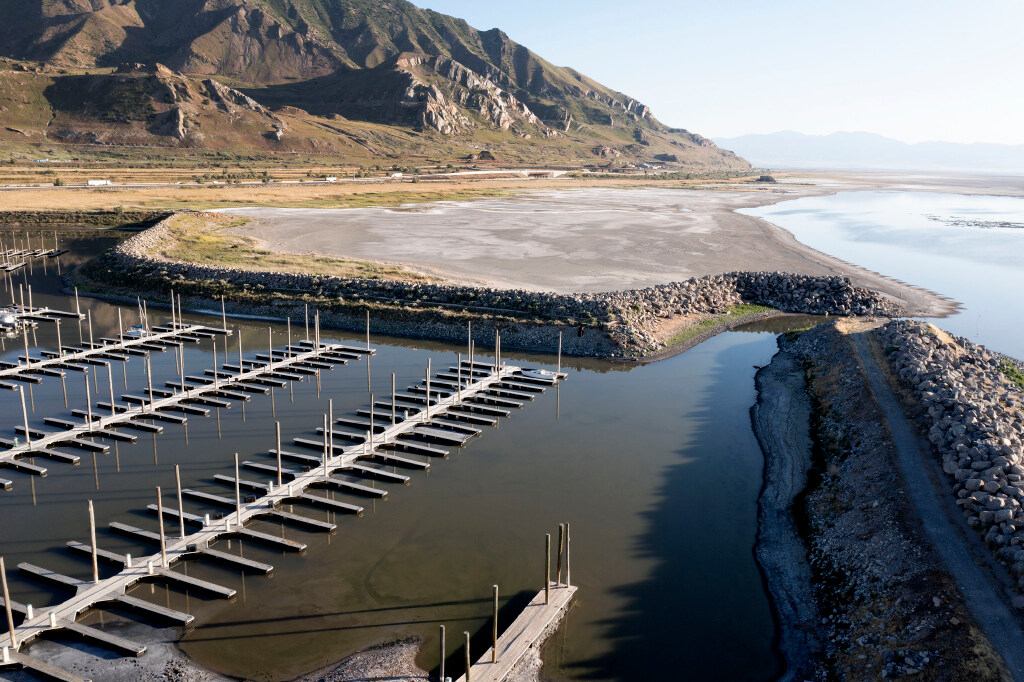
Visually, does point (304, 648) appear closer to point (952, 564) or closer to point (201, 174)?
point (952, 564)

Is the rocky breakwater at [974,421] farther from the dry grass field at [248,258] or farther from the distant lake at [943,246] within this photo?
the dry grass field at [248,258]

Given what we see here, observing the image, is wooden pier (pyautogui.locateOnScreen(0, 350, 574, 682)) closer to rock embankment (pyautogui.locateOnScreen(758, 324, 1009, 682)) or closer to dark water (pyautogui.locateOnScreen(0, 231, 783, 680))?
dark water (pyautogui.locateOnScreen(0, 231, 783, 680))

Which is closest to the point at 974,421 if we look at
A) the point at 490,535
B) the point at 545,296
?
the point at 490,535

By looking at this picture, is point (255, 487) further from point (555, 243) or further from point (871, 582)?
point (555, 243)

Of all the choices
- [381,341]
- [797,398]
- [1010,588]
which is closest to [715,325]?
[797,398]

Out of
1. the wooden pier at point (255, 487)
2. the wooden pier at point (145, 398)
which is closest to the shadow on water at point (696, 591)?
the wooden pier at point (255, 487)
